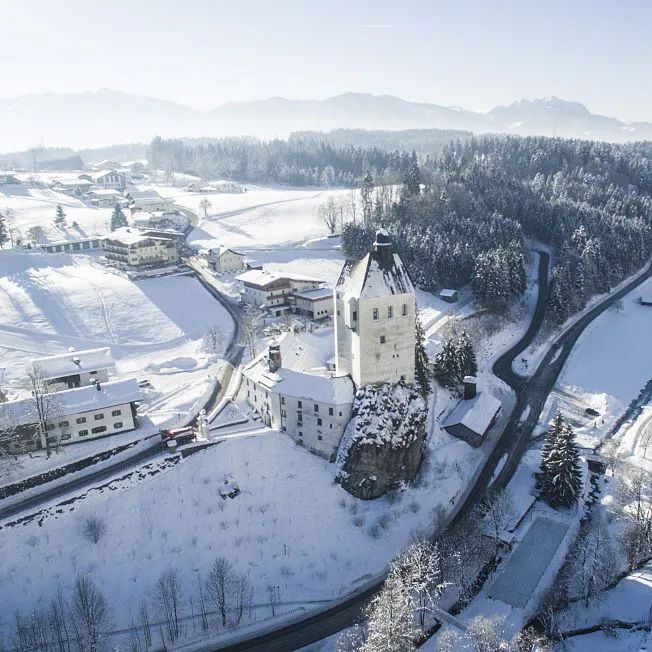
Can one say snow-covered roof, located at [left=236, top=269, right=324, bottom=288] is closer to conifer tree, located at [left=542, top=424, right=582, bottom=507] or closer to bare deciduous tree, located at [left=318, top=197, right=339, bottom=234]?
bare deciduous tree, located at [left=318, top=197, right=339, bottom=234]

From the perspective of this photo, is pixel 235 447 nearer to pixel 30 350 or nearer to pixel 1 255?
pixel 30 350

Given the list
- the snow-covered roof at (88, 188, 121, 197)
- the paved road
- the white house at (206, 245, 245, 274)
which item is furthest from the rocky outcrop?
the snow-covered roof at (88, 188, 121, 197)

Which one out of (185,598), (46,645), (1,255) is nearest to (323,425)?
(185,598)

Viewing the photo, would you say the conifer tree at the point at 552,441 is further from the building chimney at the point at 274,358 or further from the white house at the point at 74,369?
the white house at the point at 74,369

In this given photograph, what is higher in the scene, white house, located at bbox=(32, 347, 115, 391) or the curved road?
white house, located at bbox=(32, 347, 115, 391)

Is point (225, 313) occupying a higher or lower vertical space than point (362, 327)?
lower

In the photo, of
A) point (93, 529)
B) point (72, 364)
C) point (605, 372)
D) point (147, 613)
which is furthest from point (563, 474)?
point (72, 364)
